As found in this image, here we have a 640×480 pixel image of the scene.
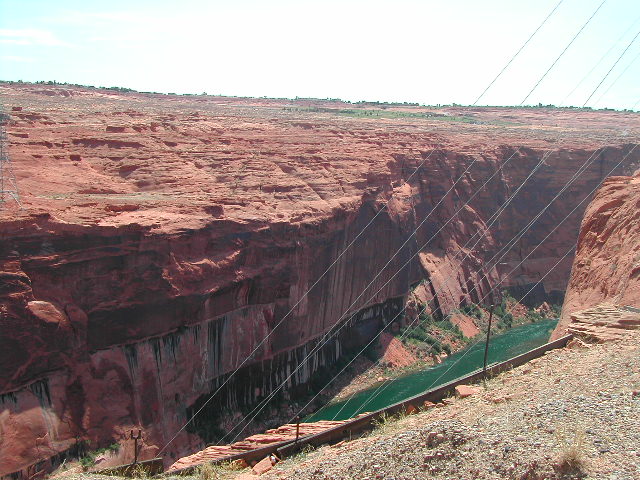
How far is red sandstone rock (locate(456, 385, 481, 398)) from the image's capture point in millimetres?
15711

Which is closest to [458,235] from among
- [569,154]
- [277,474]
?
[569,154]

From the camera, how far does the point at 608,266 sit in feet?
70.1

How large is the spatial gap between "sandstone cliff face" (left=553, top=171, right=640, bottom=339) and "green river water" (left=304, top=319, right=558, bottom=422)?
47.7 ft

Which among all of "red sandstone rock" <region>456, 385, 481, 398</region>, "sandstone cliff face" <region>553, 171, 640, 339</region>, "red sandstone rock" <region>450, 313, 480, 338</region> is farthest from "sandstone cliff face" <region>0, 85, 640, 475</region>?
"sandstone cliff face" <region>553, 171, 640, 339</region>

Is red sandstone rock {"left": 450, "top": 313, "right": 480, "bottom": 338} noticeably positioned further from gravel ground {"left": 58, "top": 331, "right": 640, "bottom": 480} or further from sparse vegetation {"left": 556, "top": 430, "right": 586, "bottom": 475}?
sparse vegetation {"left": 556, "top": 430, "right": 586, "bottom": 475}

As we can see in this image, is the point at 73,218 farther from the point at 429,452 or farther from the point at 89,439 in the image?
the point at 429,452

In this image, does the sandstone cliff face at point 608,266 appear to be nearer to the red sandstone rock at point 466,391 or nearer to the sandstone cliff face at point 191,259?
the red sandstone rock at point 466,391

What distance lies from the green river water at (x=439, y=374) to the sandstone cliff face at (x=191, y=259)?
9.06 feet

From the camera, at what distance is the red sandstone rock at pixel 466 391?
15711 millimetres

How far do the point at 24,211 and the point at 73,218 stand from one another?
73.2 inches

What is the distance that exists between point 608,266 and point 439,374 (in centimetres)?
2232

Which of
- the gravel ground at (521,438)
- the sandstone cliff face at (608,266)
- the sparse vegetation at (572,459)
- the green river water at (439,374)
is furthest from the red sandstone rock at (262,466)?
the green river water at (439,374)

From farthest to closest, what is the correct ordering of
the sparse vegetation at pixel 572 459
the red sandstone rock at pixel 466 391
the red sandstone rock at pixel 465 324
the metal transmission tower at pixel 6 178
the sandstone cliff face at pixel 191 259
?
the red sandstone rock at pixel 465 324 < the metal transmission tower at pixel 6 178 < the sandstone cliff face at pixel 191 259 < the red sandstone rock at pixel 466 391 < the sparse vegetation at pixel 572 459

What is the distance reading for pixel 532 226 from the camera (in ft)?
202
